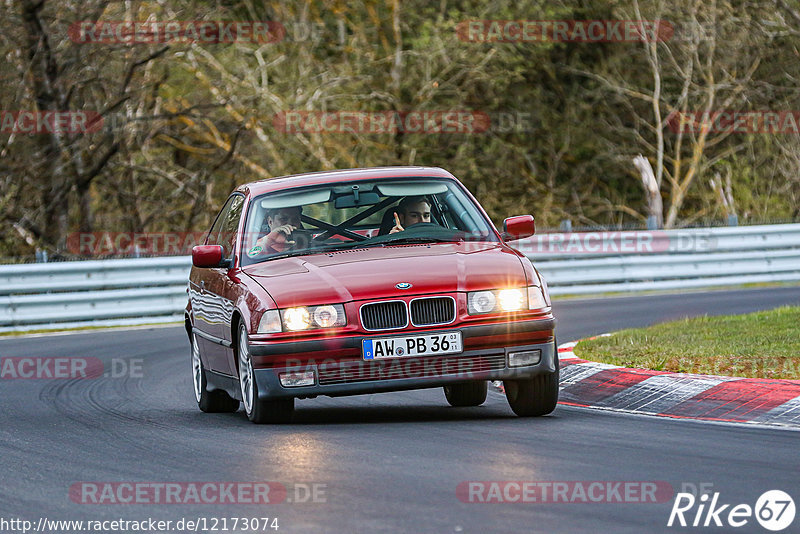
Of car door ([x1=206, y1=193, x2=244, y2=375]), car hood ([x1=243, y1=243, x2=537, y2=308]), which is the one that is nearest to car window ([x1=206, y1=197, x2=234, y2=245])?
car door ([x1=206, y1=193, x2=244, y2=375])

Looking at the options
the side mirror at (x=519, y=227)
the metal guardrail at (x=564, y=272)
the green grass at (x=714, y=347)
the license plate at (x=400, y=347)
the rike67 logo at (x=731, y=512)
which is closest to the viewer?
the rike67 logo at (x=731, y=512)

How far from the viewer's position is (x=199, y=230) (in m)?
29.2

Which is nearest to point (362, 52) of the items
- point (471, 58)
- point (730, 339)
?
point (471, 58)

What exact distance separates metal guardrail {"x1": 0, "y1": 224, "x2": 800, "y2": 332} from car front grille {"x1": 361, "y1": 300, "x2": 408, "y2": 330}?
478 inches

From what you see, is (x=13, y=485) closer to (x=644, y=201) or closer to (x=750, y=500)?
(x=750, y=500)

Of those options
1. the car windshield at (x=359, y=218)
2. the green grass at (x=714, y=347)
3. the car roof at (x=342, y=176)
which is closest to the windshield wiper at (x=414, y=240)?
the car windshield at (x=359, y=218)

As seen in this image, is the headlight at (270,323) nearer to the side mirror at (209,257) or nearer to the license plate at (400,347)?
the license plate at (400,347)

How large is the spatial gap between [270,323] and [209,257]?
140 cm

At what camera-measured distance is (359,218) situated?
387 inches

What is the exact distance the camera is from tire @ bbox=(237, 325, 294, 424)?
8.84 meters

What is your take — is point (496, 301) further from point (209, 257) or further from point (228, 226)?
point (228, 226)

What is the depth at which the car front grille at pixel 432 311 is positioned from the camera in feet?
27.8

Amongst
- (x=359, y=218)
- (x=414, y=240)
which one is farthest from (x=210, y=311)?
(x=414, y=240)

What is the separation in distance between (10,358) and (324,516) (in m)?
10.6
